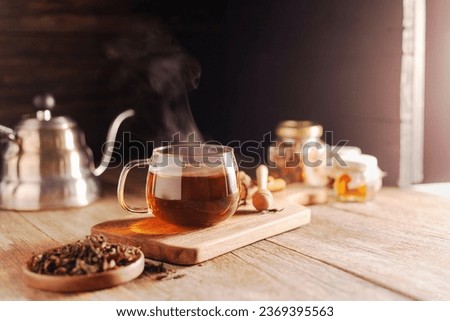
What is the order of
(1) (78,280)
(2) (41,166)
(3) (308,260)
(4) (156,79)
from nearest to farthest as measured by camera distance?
(1) (78,280) < (3) (308,260) < (2) (41,166) < (4) (156,79)

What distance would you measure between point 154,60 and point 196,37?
0.18 m

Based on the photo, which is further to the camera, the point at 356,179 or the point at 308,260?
the point at 356,179

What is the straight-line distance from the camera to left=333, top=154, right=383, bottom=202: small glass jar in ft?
4.34

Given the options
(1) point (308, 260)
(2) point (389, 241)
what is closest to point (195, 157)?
(1) point (308, 260)

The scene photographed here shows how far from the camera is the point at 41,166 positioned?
50.9 inches

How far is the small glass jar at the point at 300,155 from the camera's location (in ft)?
4.74

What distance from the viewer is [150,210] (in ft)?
3.39

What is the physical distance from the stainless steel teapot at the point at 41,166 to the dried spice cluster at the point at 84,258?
419 mm

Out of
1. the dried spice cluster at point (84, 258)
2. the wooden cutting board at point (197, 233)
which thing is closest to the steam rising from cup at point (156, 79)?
the wooden cutting board at point (197, 233)

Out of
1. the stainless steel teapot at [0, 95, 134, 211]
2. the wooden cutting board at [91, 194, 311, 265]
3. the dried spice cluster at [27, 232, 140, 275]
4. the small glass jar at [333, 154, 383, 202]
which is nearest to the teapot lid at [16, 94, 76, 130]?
the stainless steel teapot at [0, 95, 134, 211]

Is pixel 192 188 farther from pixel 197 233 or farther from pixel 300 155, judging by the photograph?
pixel 300 155

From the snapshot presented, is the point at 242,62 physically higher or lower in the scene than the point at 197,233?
higher

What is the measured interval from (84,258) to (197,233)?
0.67ft

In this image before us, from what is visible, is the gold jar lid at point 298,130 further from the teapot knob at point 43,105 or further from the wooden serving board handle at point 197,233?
the teapot knob at point 43,105
